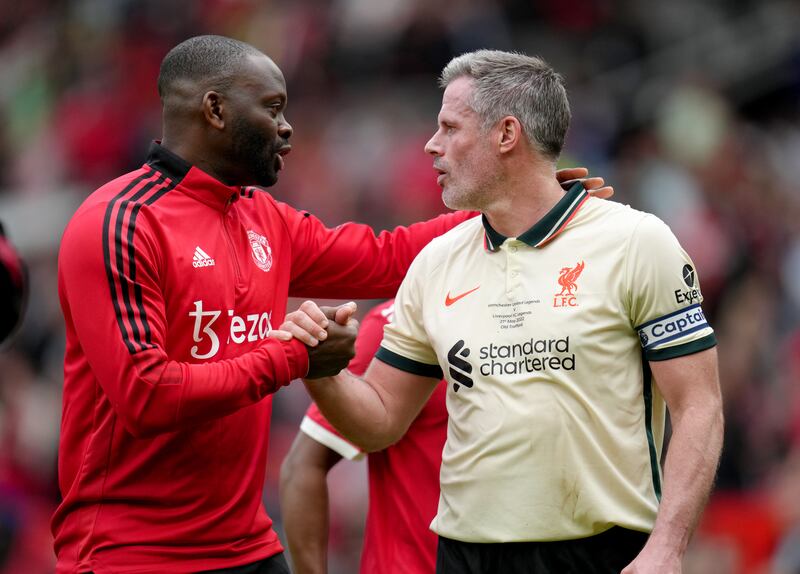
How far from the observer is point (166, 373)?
4254 mm

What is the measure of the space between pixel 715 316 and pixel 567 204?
233 inches

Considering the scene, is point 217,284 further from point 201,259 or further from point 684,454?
point 684,454

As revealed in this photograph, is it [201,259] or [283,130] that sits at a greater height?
[283,130]

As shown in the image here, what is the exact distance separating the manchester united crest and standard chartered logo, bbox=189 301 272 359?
200 millimetres

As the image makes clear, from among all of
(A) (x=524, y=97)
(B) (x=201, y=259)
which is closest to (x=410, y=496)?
(B) (x=201, y=259)

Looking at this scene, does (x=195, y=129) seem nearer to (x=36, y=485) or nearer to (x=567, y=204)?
(x=567, y=204)

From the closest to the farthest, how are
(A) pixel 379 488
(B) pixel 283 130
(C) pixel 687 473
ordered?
(C) pixel 687 473, (B) pixel 283 130, (A) pixel 379 488

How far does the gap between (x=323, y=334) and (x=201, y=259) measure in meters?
0.47

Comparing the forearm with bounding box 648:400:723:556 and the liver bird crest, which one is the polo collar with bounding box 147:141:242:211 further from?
the forearm with bounding box 648:400:723:556

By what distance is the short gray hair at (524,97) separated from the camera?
4754 millimetres

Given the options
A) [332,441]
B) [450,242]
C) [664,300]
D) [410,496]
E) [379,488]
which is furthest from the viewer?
[332,441]

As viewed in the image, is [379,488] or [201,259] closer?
[201,259]

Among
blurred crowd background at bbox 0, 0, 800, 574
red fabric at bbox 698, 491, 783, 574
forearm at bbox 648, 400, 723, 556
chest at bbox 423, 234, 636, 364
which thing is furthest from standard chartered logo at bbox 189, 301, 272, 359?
blurred crowd background at bbox 0, 0, 800, 574

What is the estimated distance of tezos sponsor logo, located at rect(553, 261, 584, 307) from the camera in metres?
4.45
